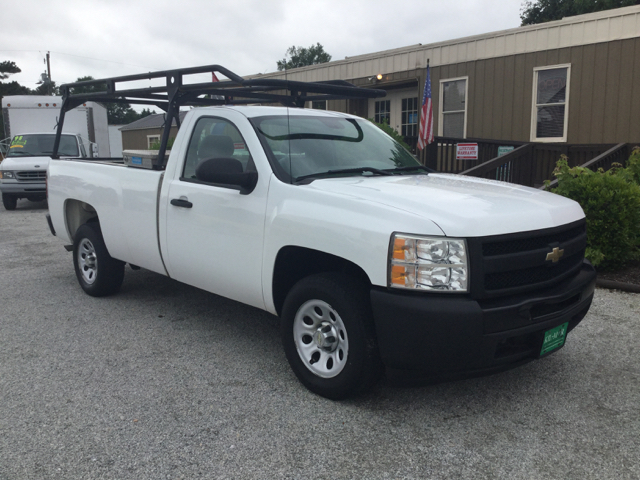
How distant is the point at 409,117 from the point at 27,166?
9666 mm

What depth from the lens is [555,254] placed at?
341cm

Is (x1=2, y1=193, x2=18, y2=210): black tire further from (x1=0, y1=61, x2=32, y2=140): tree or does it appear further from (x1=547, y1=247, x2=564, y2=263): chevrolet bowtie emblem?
(x1=0, y1=61, x2=32, y2=140): tree

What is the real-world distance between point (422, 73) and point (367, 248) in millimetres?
11327

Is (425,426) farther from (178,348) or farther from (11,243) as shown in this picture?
(11,243)

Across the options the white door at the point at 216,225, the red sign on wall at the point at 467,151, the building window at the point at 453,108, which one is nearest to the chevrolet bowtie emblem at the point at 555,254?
the white door at the point at 216,225

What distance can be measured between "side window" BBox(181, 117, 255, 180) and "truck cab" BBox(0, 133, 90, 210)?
11.3 metres

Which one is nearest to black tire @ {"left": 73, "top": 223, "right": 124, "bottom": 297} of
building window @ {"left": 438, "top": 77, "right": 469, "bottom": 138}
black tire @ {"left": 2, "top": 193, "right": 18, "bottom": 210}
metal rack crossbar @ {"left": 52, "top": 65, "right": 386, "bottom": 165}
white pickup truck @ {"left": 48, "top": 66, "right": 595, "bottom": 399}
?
white pickup truck @ {"left": 48, "top": 66, "right": 595, "bottom": 399}

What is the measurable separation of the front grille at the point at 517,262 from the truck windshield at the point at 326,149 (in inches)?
52.4

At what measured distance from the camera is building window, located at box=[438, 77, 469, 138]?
1322 centimetres

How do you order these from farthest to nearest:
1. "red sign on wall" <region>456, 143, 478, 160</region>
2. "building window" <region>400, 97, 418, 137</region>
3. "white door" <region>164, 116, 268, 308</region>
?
"building window" <region>400, 97, 418, 137</region> < "red sign on wall" <region>456, 143, 478, 160</region> < "white door" <region>164, 116, 268, 308</region>

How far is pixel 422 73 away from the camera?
13656mm

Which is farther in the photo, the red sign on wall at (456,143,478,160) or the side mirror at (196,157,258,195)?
the red sign on wall at (456,143,478,160)

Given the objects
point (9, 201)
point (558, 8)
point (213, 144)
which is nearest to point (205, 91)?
point (213, 144)

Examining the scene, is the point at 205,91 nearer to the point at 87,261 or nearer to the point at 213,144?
the point at 213,144
